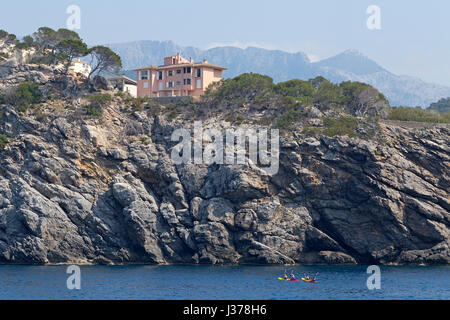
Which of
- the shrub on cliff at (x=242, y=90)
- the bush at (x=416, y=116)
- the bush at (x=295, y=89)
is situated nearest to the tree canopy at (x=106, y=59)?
the shrub on cliff at (x=242, y=90)

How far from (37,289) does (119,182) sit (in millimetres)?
30257

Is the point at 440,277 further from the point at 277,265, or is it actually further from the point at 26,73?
the point at 26,73

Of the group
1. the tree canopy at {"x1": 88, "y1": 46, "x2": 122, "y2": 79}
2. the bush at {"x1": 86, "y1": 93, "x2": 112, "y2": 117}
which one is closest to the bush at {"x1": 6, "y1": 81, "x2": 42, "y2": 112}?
the bush at {"x1": 86, "y1": 93, "x2": 112, "y2": 117}

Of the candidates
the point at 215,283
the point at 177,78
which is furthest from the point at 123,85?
the point at 215,283

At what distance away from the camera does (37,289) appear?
7156cm

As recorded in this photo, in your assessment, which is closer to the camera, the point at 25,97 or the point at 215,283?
the point at 215,283

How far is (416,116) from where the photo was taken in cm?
11400

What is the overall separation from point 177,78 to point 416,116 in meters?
41.1

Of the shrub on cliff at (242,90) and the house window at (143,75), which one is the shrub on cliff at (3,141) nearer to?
the house window at (143,75)

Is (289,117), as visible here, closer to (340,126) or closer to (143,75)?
(340,126)

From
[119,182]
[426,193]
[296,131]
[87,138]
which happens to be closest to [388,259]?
[426,193]

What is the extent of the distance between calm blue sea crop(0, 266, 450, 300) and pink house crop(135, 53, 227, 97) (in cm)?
3936

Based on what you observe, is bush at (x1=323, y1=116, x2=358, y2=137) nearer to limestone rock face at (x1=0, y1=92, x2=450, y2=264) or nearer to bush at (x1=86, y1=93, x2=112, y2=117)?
limestone rock face at (x1=0, y1=92, x2=450, y2=264)

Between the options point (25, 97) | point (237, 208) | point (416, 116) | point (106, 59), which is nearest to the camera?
point (237, 208)
